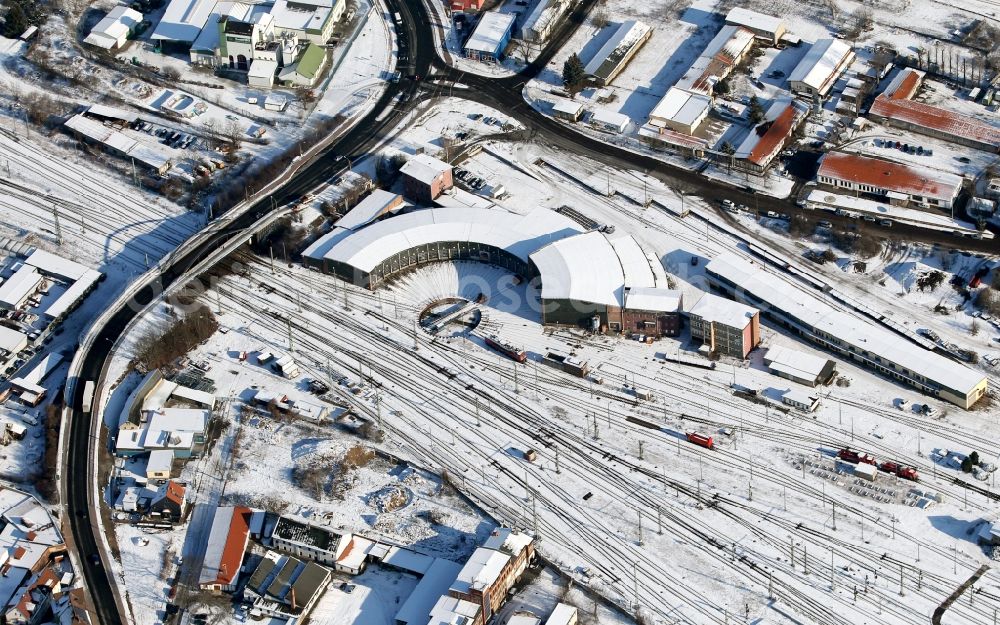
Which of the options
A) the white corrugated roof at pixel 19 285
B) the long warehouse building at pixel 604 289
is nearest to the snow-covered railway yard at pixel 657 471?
the long warehouse building at pixel 604 289

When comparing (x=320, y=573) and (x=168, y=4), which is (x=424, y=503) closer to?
(x=320, y=573)

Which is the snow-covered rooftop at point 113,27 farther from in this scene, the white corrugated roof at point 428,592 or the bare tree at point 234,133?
the white corrugated roof at point 428,592

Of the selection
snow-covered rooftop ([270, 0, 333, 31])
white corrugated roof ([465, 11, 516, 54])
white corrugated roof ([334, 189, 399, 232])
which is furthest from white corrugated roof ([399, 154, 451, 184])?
snow-covered rooftop ([270, 0, 333, 31])

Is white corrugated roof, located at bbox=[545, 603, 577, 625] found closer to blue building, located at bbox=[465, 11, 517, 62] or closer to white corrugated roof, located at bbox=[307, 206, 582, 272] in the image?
white corrugated roof, located at bbox=[307, 206, 582, 272]

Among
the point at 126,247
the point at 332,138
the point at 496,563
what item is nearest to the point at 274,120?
the point at 332,138

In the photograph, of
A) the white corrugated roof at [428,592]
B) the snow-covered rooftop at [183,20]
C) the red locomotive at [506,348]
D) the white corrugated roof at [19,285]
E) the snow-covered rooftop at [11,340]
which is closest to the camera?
the white corrugated roof at [428,592]

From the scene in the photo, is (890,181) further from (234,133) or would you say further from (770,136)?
(234,133)
